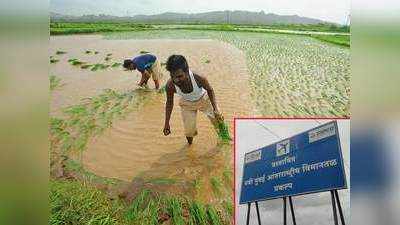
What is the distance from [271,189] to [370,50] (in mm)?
928

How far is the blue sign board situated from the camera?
307 cm

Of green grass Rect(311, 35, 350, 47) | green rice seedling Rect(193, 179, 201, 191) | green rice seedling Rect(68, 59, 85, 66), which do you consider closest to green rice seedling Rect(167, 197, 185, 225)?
green rice seedling Rect(193, 179, 201, 191)

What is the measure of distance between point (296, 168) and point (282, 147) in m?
0.14

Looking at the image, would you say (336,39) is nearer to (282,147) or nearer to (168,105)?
(282,147)

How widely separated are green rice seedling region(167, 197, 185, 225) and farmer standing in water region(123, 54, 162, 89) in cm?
61

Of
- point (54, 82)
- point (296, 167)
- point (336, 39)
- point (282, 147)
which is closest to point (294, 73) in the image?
point (336, 39)

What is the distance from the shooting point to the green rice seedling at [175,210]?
3020 mm

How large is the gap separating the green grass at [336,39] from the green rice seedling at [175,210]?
1197 millimetres

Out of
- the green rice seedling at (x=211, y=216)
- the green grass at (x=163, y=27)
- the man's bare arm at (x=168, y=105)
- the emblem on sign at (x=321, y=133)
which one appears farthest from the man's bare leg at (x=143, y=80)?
the emblem on sign at (x=321, y=133)

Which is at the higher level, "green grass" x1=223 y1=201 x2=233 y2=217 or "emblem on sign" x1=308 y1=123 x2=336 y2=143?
"emblem on sign" x1=308 y1=123 x2=336 y2=143

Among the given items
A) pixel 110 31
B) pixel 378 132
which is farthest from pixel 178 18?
pixel 378 132

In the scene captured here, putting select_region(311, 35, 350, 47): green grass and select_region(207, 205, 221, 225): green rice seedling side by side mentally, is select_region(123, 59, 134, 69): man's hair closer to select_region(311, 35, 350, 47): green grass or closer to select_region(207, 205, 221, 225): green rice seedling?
select_region(207, 205, 221, 225): green rice seedling

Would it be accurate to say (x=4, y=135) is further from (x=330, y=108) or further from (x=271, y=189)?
(x=330, y=108)

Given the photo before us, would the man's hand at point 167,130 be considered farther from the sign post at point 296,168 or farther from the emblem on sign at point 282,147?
the emblem on sign at point 282,147
